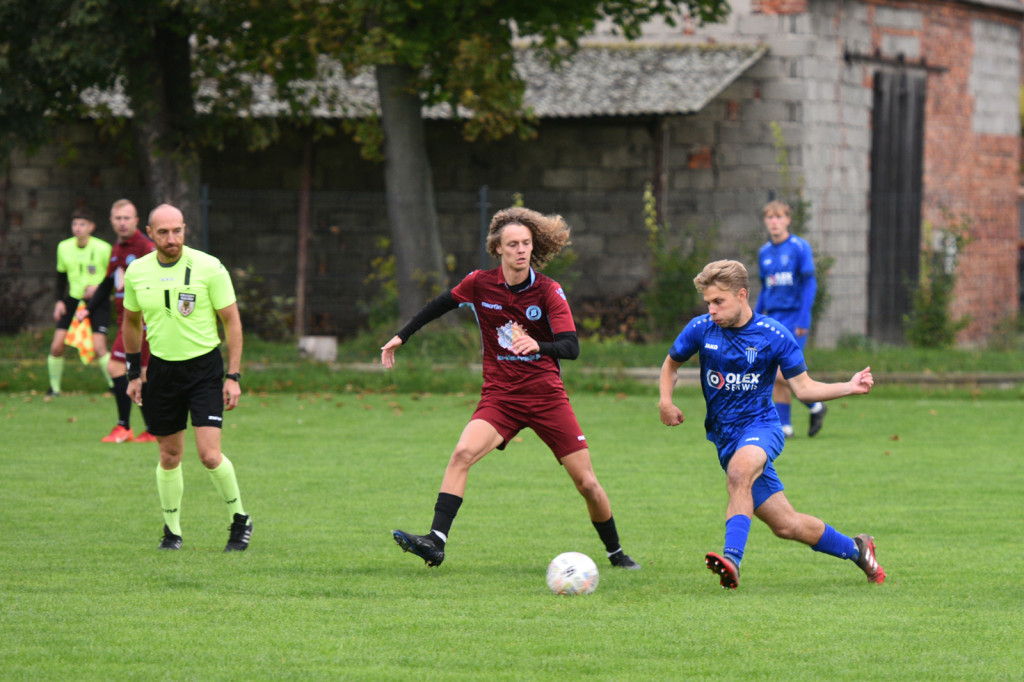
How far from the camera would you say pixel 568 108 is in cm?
2236

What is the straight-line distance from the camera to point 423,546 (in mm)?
6777

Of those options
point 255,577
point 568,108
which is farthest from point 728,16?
point 255,577

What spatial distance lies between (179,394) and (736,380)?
10.3ft

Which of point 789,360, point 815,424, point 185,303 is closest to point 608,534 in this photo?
point 789,360

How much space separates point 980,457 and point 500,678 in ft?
25.7

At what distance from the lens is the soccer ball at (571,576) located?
21.6 ft

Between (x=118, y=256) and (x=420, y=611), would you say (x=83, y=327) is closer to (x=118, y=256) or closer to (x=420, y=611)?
(x=118, y=256)

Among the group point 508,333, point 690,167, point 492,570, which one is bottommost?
point 492,570

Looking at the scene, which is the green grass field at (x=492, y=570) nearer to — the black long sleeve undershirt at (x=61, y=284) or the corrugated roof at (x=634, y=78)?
the black long sleeve undershirt at (x=61, y=284)

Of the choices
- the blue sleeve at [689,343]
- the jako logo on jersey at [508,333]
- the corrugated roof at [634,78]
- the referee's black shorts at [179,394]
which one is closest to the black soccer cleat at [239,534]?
the referee's black shorts at [179,394]

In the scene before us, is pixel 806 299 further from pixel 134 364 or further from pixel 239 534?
pixel 134 364

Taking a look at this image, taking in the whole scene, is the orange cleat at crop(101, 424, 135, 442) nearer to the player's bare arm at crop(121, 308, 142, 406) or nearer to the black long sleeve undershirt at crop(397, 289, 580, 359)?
the player's bare arm at crop(121, 308, 142, 406)

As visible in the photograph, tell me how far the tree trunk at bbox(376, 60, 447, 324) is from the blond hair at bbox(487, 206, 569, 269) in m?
12.2

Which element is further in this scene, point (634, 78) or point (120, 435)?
point (634, 78)
